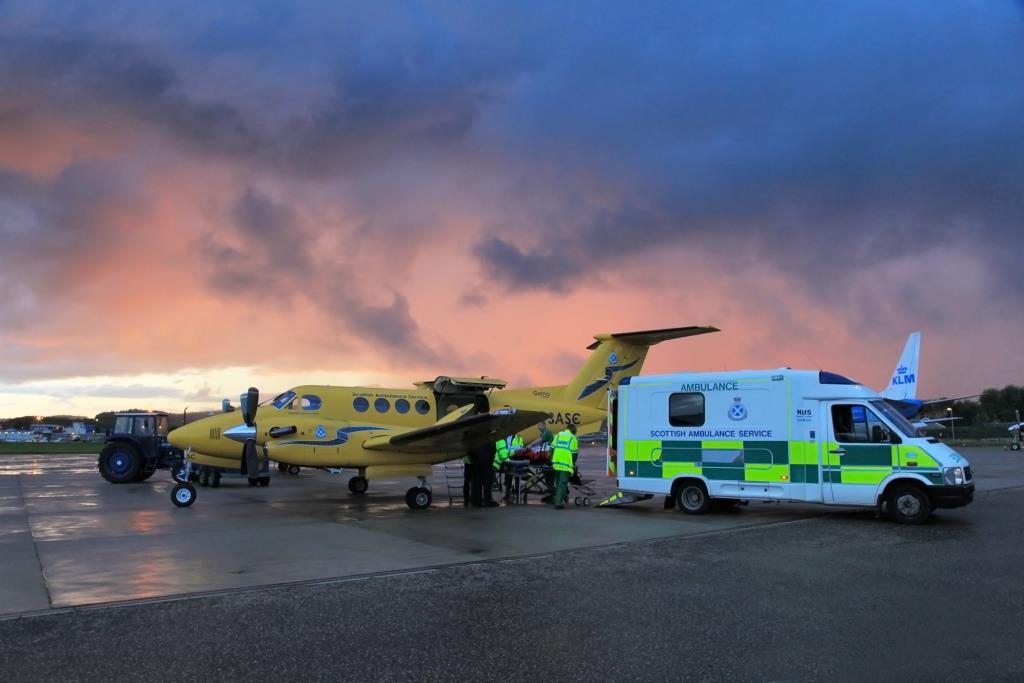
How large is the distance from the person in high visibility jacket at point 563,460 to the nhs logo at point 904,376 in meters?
28.4

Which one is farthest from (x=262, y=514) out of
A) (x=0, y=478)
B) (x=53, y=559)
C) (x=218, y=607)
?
(x=0, y=478)

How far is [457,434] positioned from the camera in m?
14.4

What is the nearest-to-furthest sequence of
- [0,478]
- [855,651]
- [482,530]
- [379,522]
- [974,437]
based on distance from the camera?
[855,651]
[482,530]
[379,522]
[0,478]
[974,437]

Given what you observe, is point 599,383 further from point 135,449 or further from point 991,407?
point 991,407

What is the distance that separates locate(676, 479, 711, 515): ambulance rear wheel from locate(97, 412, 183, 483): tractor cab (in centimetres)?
1553

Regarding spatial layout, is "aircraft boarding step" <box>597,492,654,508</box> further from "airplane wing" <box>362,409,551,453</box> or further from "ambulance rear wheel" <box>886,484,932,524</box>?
"ambulance rear wheel" <box>886,484,932,524</box>

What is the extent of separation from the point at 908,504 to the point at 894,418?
1419 millimetres

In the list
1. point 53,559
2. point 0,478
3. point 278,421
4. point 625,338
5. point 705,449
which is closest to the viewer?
point 53,559

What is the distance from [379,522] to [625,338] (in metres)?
10.4

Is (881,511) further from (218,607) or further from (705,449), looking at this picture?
(218,607)

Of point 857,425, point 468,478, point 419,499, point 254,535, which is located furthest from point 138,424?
point 857,425

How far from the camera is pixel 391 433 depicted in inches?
599

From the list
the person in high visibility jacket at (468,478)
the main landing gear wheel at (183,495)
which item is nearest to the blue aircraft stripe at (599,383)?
the person in high visibility jacket at (468,478)

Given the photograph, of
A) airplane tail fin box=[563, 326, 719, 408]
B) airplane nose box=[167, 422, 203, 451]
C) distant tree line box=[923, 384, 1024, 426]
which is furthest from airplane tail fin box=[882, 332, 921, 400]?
distant tree line box=[923, 384, 1024, 426]
